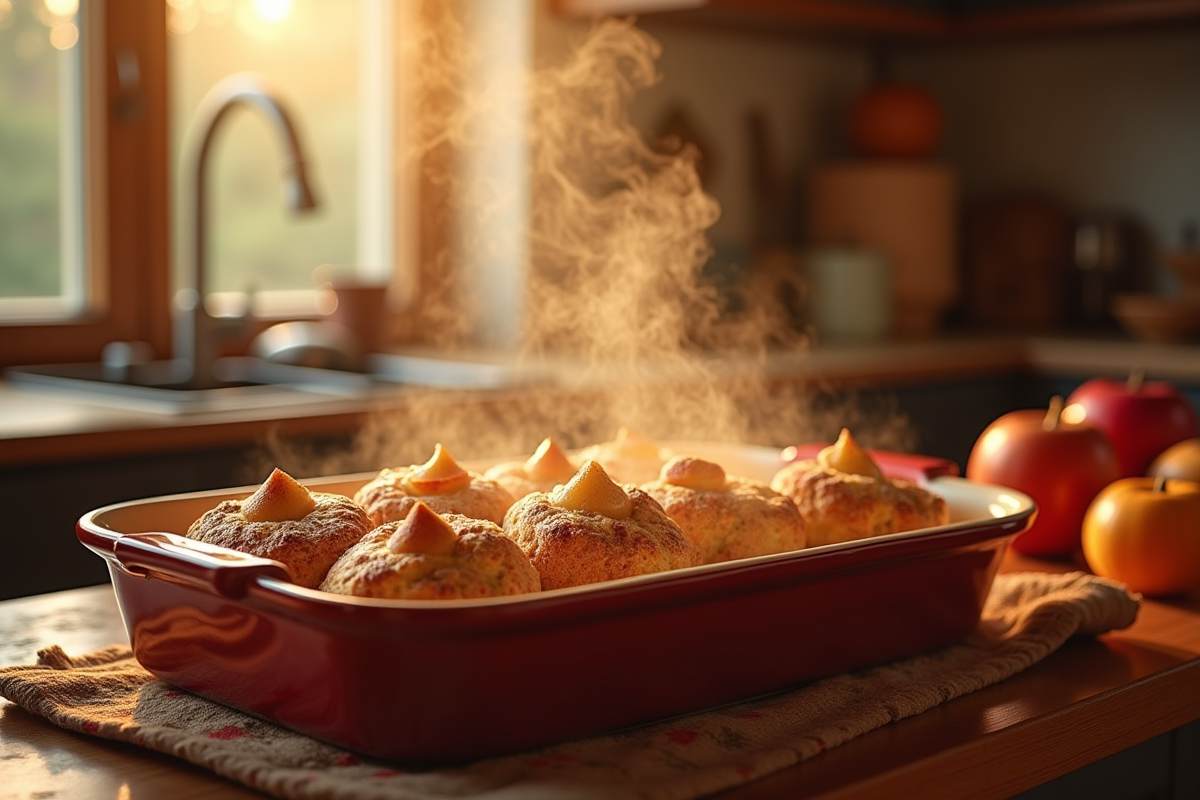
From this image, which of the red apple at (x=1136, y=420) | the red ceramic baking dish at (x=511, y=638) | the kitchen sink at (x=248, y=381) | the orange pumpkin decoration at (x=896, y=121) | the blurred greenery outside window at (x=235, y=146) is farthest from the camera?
the orange pumpkin decoration at (x=896, y=121)

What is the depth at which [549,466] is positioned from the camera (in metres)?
1.06

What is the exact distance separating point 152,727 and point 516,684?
0.69ft

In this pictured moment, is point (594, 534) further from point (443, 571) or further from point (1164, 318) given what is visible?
point (1164, 318)

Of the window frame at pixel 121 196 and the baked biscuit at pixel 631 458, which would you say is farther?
the window frame at pixel 121 196

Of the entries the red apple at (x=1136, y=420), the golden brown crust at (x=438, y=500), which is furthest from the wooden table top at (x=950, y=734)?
the red apple at (x=1136, y=420)

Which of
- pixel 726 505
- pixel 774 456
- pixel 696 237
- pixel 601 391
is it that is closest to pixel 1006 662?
pixel 726 505

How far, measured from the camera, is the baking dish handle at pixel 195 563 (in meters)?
0.72

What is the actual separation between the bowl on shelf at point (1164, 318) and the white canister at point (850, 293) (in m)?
0.59

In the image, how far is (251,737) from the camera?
0.77 metres

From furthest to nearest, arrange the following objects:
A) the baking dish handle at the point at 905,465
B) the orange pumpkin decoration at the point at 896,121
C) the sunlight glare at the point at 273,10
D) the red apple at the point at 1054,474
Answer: the orange pumpkin decoration at the point at 896,121 < the sunlight glare at the point at 273,10 < the red apple at the point at 1054,474 < the baking dish handle at the point at 905,465

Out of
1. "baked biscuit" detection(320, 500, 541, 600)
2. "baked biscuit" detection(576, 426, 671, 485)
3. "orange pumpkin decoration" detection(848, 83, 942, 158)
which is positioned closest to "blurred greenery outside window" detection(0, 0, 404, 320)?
"orange pumpkin decoration" detection(848, 83, 942, 158)

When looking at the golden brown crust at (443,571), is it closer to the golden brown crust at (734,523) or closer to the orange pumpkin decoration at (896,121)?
the golden brown crust at (734,523)

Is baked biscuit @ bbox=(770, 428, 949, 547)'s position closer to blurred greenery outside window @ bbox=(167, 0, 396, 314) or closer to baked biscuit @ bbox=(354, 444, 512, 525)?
baked biscuit @ bbox=(354, 444, 512, 525)

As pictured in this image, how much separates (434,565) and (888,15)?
3.08 metres
